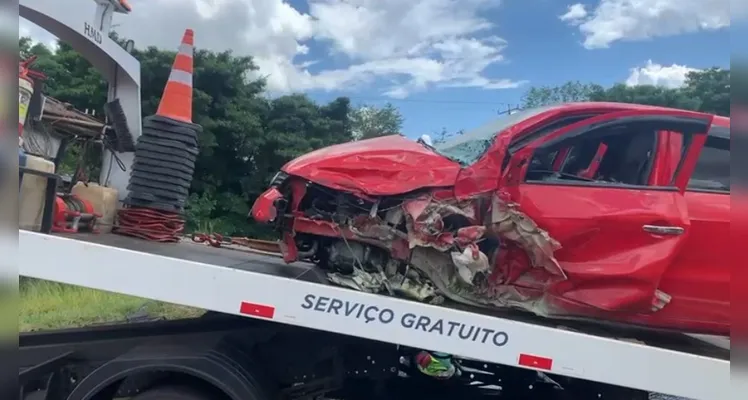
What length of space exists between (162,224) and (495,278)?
216 cm

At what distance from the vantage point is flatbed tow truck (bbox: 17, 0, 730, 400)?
9.42 ft

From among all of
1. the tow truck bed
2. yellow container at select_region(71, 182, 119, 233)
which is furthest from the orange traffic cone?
the tow truck bed

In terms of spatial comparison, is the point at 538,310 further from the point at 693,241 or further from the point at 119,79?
the point at 119,79

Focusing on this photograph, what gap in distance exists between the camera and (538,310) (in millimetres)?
3350

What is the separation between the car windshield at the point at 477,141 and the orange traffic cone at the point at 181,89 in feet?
5.85

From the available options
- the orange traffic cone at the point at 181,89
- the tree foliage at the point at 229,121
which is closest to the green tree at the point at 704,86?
the orange traffic cone at the point at 181,89

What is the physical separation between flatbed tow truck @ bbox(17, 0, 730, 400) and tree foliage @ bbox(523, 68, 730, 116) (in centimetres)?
155

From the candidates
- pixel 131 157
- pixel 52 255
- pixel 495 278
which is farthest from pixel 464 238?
pixel 131 157

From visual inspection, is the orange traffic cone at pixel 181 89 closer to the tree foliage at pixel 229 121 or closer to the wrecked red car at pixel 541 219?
the wrecked red car at pixel 541 219

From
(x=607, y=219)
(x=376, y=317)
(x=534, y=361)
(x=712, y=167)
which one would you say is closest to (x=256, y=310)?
(x=376, y=317)

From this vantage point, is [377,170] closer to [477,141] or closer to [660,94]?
[477,141]

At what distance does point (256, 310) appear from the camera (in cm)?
298

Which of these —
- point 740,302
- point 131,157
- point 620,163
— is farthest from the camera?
point 131,157

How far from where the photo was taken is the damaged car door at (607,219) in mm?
3189
